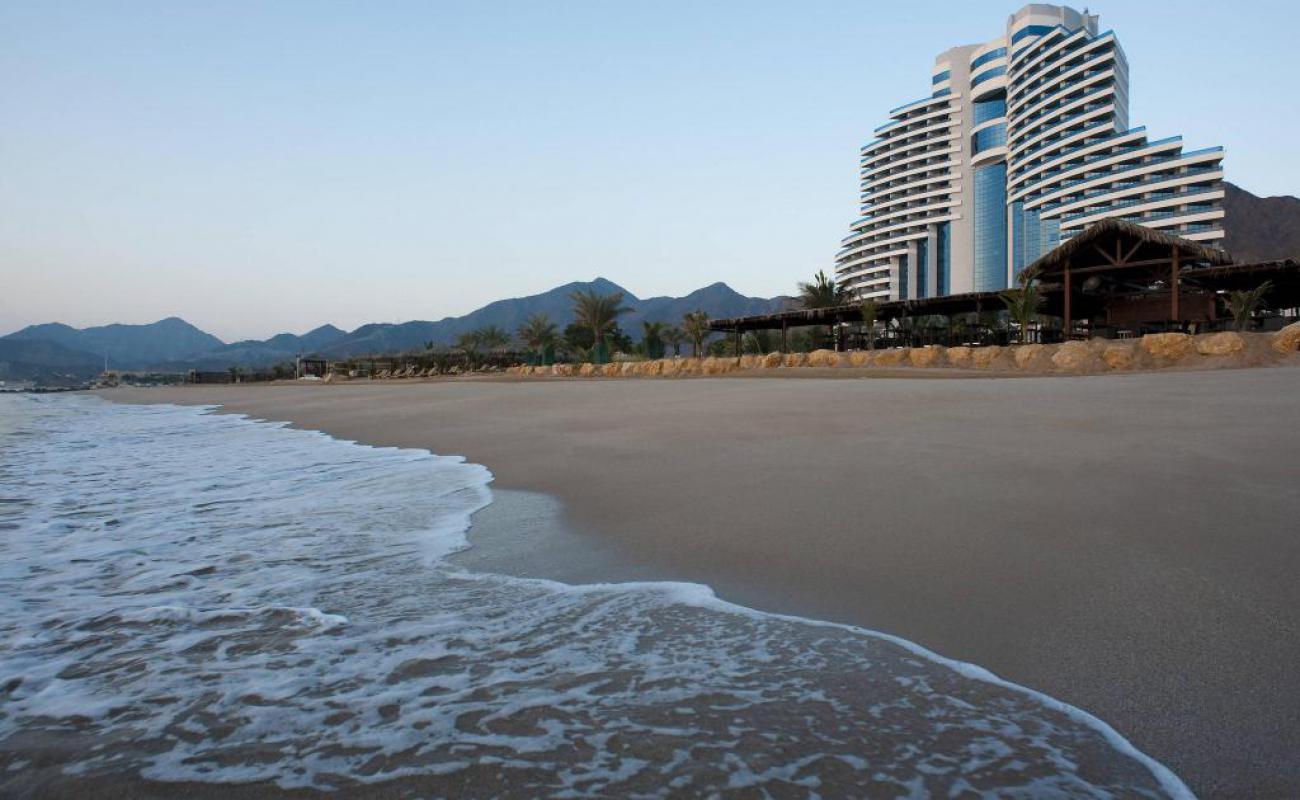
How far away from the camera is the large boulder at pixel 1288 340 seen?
11875mm

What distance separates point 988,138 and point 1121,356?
302 ft

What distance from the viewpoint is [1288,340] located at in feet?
39.3

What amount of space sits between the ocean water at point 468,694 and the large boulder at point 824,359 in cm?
1883

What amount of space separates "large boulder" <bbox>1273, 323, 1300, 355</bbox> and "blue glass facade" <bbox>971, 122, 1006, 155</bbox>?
90.6m

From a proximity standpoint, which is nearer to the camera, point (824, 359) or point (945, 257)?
point (824, 359)

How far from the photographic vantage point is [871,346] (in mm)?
25609

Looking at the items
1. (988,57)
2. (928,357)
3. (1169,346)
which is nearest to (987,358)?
(928,357)

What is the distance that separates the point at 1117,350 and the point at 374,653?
1555cm

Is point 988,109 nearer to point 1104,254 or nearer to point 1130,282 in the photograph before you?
point 1130,282

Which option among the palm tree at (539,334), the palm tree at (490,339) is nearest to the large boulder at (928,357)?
the palm tree at (539,334)

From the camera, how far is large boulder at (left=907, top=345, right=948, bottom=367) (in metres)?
17.7

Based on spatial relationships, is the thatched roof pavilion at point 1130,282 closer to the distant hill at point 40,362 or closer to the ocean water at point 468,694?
the ocean water at point 468,694

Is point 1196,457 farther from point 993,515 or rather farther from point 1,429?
point 1,429

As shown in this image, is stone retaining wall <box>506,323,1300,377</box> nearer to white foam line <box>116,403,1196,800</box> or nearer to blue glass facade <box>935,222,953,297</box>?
white foam line <box>116,403,1196,800</box>
